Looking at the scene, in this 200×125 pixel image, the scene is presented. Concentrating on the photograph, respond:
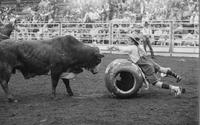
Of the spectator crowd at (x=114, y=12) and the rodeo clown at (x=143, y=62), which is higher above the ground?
the spectator crowd at (x=114, y=12)

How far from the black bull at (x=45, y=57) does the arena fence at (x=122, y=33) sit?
28.7 feet

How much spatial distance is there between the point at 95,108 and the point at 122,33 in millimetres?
13867

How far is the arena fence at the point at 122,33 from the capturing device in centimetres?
1795

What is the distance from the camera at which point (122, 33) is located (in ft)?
65.1

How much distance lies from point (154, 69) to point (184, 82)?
7.15 feet

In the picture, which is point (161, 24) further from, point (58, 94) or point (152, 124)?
point (152, 124)

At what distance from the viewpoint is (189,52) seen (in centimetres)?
1745

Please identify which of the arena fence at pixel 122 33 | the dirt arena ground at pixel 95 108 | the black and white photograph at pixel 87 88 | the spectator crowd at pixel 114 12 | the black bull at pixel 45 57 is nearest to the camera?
the dirt arena ground at pixel 95 108

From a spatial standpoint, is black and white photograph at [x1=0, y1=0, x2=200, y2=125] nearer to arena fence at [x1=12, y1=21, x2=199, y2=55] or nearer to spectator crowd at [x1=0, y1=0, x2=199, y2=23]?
arena fence at [x1=12, y1=21, x2=199, y2=55]

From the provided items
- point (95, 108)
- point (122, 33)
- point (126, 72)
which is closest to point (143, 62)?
point (126, 72)

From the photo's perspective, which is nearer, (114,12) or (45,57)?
(45,57)

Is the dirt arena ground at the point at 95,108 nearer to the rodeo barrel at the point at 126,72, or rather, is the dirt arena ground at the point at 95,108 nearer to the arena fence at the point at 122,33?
the rodeo barrel at the point at 126,72

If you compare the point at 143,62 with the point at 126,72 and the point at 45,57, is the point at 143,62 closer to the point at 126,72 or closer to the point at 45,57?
the point at 126,72

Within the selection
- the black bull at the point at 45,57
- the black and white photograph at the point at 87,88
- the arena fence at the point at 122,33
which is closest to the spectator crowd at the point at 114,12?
the arena fence at the point at 122,33
